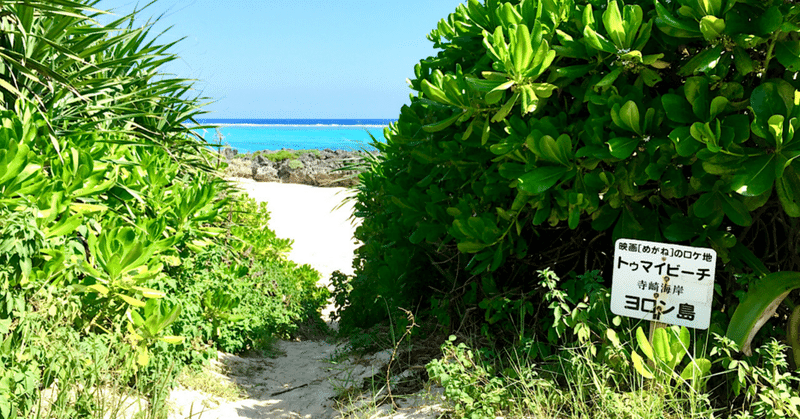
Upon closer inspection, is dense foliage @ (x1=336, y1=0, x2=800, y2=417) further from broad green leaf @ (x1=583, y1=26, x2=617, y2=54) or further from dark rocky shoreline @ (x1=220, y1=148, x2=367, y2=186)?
dark rocky shoreline @ (x1=220, y1=148, x2=367, y2=186)

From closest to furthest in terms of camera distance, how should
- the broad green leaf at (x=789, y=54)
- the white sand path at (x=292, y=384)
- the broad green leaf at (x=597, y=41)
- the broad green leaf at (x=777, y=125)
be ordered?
the broad green leaf at (x=777, y=125)
the broad green leaf at (x=789, y=54)
the broad green leaf at (x=597, y=41)
the white sand path at (x=292, y=384)

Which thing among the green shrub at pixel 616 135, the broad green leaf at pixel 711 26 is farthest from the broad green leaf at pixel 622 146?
the broad green leaf at pixel 711 26

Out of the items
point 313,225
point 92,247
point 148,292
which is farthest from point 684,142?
point 313,225

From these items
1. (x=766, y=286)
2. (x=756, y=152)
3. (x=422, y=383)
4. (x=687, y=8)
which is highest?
(x=687, y=8)

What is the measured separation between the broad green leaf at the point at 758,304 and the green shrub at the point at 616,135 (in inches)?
4.0

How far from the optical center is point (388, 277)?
3.64 m

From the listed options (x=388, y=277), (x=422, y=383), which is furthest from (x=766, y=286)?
(x=388, y=277)

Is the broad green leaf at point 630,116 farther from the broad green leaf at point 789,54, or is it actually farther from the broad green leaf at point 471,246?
the broad green leaf at point 471,246

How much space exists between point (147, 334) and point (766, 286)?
2.76 meters

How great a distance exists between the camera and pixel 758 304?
92.1 inches

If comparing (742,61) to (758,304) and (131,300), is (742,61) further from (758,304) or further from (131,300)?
(131,300)

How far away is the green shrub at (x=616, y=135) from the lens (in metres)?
2.17

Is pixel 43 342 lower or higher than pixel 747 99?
lower

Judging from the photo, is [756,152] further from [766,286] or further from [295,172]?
[295,172]
